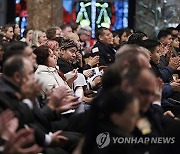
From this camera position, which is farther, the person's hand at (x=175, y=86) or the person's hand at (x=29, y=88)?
the person's hand at (x=175, y=86)

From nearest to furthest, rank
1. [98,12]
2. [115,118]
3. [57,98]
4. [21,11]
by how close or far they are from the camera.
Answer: [115,118]
[57,98]
[98,12]
[21,11]

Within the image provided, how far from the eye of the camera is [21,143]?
16.0ft

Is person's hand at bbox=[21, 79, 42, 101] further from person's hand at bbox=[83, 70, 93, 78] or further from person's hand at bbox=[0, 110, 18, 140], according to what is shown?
person's hand at bbox=[83, 70, 93, 78]

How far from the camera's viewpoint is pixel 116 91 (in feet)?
14.3

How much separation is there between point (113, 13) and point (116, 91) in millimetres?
12566

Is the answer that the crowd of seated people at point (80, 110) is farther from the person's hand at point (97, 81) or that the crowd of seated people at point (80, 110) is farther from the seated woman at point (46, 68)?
the person's hand at point (97, 81)

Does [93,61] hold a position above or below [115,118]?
below

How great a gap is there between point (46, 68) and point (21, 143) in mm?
2553

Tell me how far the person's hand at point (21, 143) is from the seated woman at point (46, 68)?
2247mm

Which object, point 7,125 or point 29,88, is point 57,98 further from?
point 7,125

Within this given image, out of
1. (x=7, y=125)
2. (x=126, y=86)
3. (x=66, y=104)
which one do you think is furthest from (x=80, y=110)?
(x=126, y=86)

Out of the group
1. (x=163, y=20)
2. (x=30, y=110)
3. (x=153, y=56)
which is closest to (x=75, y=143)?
(x=30, y=110)

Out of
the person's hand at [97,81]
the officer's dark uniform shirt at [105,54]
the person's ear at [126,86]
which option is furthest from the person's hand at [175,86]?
the person's ear at [126,86]

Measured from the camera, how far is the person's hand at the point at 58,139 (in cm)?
571
